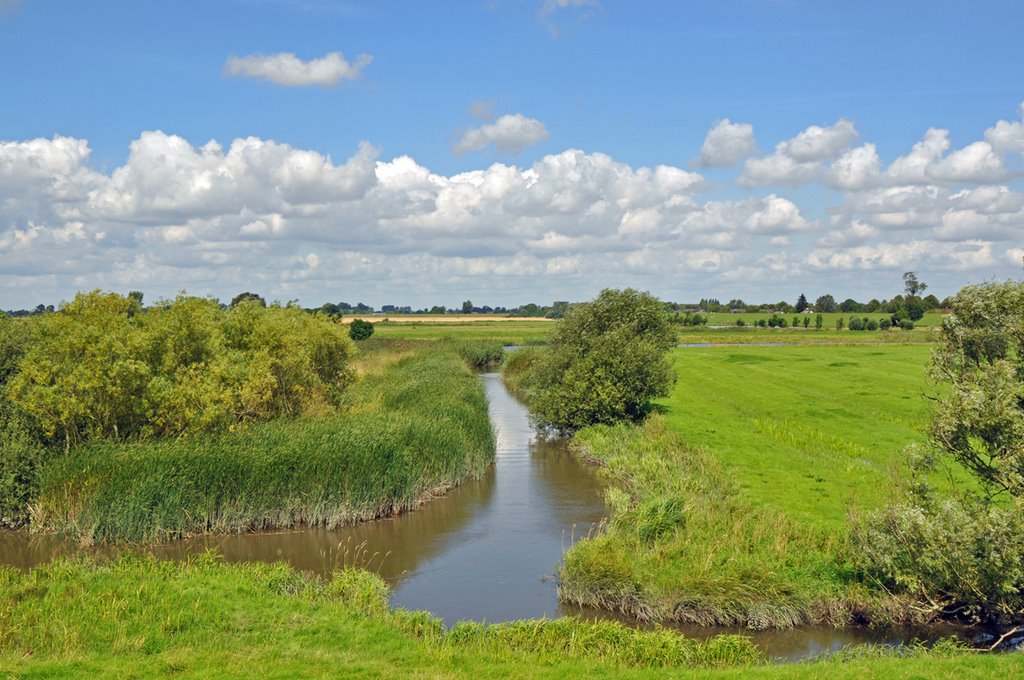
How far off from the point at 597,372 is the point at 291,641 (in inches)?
1022

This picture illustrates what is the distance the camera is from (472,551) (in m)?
22.2

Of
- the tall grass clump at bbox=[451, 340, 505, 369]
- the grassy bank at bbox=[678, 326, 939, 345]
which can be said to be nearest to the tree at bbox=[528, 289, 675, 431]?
the tall grass clump at bbox=[451, 340, 505, 369]

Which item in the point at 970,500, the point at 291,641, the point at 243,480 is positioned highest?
the point at 970,500

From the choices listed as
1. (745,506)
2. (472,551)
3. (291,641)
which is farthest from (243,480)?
(745,506)

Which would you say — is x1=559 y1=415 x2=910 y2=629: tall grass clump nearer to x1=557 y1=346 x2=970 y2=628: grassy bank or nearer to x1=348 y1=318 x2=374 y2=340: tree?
x1=557 y1=346 x2=970 y2=628: grassy bank

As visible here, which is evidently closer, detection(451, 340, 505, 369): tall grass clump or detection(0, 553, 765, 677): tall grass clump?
detection(0, 553, 765, 677): tall grass clump

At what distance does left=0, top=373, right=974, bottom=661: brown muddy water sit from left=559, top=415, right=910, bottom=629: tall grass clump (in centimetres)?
38

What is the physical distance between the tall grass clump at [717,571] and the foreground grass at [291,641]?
2.10 m

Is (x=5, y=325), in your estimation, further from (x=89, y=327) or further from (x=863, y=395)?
(x=863, y=395)

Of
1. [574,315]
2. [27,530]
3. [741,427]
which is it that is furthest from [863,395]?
[27,530]

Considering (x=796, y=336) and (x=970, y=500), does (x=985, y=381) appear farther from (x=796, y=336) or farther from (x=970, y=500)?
(x=796, y=336)

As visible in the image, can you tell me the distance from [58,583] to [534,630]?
8.88 m

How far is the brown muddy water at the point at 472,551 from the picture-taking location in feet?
56.3

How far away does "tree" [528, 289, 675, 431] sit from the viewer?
3816 centimetres
